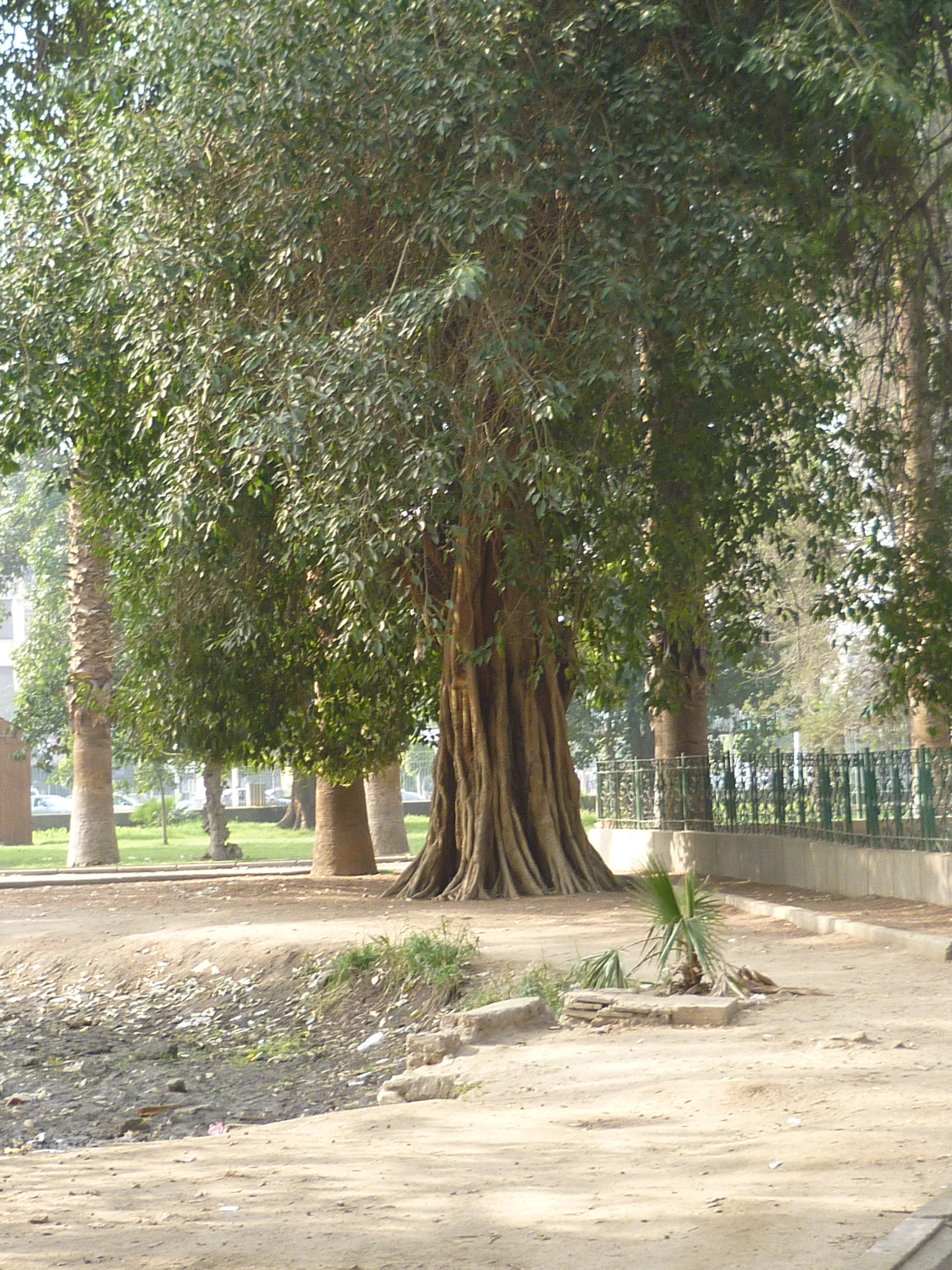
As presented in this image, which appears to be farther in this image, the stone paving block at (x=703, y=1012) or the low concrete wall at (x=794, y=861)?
the low concrete wall at (x=794, y=861)

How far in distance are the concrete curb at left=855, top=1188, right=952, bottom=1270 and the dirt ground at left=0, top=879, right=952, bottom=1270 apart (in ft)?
0.39

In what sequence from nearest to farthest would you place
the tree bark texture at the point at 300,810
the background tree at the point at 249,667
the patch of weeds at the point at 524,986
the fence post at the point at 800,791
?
1. the patch of weeds at the point at 524,986
2. the background tree at the point at 249,667
3. the fence post at the point at 800,791
4. the tree bark texture at the point at 300,810

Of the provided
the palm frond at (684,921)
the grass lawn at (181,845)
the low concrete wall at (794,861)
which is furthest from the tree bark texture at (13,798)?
the palm frond at (684,921)

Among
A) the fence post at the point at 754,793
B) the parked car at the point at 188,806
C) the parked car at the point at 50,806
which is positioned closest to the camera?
the fence post at the point at 754,793

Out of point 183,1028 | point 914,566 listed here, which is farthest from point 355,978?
point 914,566

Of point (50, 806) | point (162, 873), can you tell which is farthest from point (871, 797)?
point (50, 806)

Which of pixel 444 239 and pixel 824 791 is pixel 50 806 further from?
pixel 444 239

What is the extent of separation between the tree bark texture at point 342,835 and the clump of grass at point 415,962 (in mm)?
9220

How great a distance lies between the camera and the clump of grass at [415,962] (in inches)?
409

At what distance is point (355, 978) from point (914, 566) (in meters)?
7.84

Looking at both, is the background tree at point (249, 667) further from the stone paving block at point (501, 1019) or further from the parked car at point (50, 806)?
the parked car at point (50, 806)

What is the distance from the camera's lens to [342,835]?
819 inches

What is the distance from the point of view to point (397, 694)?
19156mm

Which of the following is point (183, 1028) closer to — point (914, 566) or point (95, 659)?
point (914, 566)
